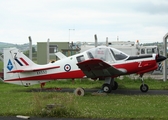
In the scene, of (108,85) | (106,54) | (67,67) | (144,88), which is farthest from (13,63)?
(144,88)

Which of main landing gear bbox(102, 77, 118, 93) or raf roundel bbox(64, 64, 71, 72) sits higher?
raf roundel bbox(64, 64, 71, 72)

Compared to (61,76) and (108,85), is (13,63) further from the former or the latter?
(108,85)

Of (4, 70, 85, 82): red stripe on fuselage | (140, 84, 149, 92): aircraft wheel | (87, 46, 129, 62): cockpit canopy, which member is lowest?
(140, 84, 149, 92): aircraft wheel

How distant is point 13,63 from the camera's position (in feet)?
50.5

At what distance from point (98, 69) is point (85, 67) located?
64 centimetres

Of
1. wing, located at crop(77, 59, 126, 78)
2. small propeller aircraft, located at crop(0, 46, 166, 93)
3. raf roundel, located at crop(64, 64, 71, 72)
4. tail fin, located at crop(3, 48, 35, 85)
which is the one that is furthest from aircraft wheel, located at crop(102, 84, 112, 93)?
tail fin, located at crop(3, 48, 35, 85)

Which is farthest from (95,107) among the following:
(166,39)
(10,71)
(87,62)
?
(166,39)

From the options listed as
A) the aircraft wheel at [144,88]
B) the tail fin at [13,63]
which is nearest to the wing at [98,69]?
the aircraft wheel at [144,88]

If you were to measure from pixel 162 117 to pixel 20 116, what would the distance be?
3.75 metres

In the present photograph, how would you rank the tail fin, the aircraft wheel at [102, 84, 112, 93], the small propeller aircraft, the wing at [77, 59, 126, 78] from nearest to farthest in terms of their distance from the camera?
the wing at [77, 59, 126, 78]
the aircraft wheel at [102, 84, 112, 93]
the small propeller aircraft
the tail fin

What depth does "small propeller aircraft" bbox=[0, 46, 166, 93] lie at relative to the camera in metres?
14.2

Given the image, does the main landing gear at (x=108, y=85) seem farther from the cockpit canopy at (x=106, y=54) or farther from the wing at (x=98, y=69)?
the cockpit canopy at (x=106, y=54)

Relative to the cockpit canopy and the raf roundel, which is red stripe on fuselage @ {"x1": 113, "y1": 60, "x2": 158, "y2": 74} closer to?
the cockpit canopy

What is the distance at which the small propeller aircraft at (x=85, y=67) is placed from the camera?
14.2 meters
